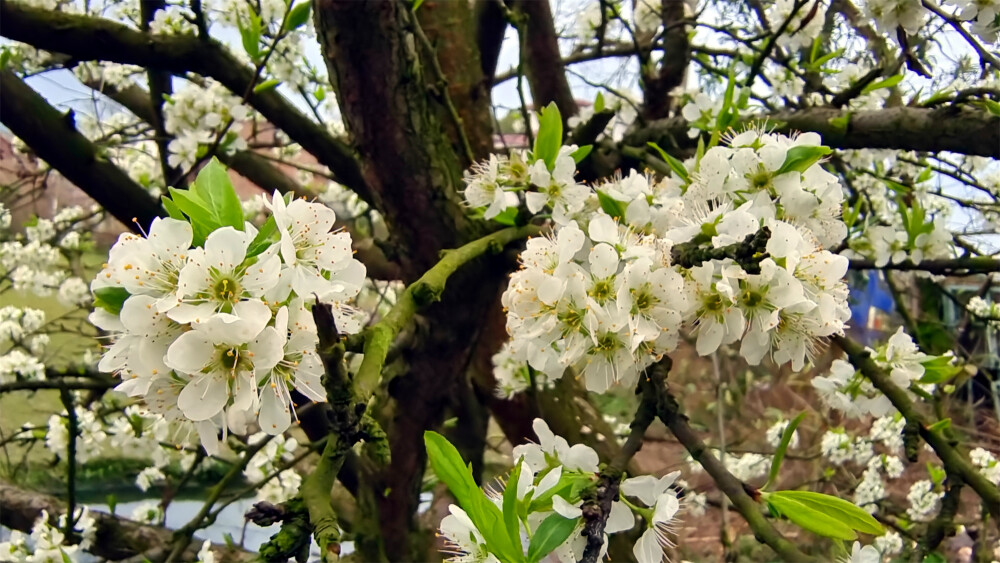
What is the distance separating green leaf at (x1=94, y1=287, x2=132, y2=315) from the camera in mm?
484

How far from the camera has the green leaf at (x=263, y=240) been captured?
49 cm

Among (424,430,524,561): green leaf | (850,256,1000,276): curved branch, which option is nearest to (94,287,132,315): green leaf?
(424,430,524,561): green leaf

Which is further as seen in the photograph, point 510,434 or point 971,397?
point 971,397

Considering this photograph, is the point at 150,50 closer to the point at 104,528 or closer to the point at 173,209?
the point at 173,209

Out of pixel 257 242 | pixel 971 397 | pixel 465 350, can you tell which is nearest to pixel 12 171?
pixel 465 350

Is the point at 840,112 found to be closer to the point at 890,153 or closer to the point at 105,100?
the point at 890,153

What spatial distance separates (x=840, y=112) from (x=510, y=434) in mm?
1322

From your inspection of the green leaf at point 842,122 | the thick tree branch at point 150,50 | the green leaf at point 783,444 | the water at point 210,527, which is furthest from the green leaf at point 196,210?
the water at point 210,527

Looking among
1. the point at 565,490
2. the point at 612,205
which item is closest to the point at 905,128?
the point at 612,205

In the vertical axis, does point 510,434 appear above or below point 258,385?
above

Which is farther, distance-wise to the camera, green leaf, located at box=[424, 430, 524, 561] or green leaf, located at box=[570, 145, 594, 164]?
green leaf, located at box=[570, 145, 594, 164]

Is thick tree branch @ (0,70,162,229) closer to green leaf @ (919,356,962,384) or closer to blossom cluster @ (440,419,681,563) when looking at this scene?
blossom cluster @ (440,419,681,563)

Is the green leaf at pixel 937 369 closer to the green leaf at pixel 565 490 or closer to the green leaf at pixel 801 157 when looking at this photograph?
the green leaf at pixel 801 157

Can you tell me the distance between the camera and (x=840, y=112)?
119 cm
